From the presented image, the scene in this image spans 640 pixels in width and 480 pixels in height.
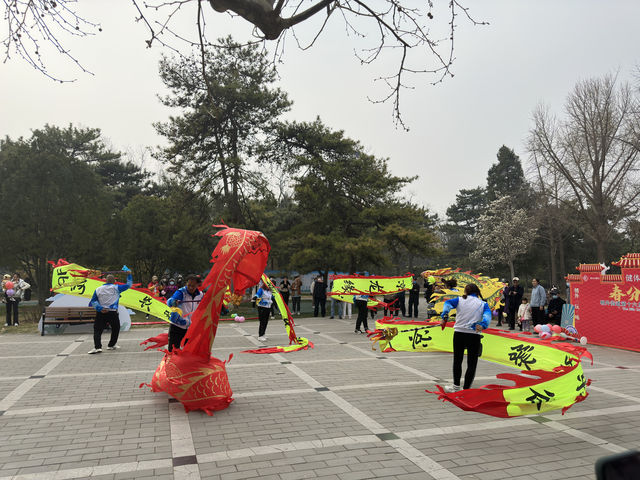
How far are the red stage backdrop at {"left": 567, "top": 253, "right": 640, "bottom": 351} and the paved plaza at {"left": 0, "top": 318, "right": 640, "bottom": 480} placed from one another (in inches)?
130

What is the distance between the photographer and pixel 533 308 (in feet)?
47.9

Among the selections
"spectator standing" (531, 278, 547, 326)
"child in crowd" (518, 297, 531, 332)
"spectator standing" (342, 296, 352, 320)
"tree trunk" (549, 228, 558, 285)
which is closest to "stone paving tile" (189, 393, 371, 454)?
"spectator standing" (531, 278, 547, 326)

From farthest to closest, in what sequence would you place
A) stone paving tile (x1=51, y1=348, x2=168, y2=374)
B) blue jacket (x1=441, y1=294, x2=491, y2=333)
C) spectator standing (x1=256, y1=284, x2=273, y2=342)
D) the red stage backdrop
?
spectator standing (x1=256, y1=284, x2=273, y2=342) → the red stage backdrop → stone paving tile (x1=51, y1=348, x2=168, y2=374) → blue jacket (x1=441, y1=294, x2=491, y2=333)

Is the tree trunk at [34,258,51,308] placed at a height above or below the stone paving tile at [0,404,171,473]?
above

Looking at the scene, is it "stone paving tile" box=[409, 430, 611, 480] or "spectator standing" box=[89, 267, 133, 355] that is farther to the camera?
"spectator standing" box=[89, 267, 133, 355]

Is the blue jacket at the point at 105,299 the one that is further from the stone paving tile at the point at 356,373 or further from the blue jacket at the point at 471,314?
the blue jacket at the point at 471,314

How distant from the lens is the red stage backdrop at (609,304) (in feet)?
38.1

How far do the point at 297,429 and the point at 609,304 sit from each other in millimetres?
10788

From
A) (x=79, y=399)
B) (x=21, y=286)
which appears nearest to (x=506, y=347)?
(x=79, y=399)

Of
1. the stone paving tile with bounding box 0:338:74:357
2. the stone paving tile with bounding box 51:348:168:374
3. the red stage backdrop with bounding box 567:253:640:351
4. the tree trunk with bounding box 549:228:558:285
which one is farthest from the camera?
the tree trunk with bounding box 549:228:558:285

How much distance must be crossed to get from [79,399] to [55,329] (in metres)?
8.80

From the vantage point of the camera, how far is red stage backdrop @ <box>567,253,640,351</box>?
11617 millimetres

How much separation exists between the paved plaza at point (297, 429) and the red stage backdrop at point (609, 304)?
10.8 feet

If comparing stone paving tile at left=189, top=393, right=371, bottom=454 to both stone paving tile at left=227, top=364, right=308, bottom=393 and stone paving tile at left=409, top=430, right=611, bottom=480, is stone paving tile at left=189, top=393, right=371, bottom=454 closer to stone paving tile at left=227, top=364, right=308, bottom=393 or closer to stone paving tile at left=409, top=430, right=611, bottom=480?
stone paving tile at left=227, top=364, right=308, bottom=393
